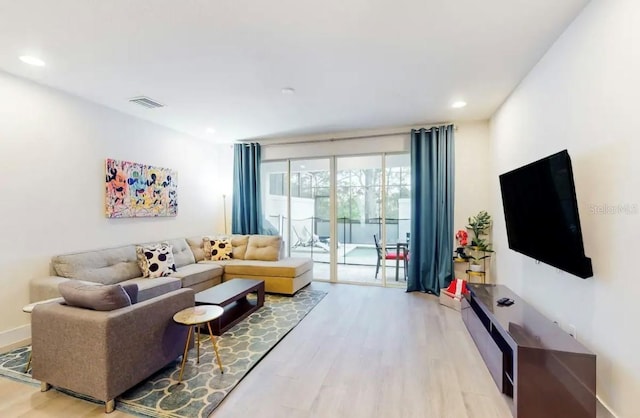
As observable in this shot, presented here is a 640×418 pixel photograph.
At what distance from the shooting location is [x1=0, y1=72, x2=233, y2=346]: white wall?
2.84m

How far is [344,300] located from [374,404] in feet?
7.17

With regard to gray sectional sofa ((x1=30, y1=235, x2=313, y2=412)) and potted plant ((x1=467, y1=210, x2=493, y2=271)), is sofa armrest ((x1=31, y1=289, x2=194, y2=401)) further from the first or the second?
potted plant ((x1=467, y1=210, x2=493, y2=271))

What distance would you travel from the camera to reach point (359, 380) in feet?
7.31

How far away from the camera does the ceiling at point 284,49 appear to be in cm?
194

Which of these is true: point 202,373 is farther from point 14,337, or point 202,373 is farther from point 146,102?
point 146,102

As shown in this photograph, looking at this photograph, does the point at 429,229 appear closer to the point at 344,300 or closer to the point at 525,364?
the point at 344,300

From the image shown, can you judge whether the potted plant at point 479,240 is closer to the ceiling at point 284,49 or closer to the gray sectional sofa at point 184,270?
the ceiling at point 284,49

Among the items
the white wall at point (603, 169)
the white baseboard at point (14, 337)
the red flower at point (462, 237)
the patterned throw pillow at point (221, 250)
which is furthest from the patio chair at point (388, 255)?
the white baseboard at point (14, 337)

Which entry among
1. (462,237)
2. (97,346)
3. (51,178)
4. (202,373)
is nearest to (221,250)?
(51,178)

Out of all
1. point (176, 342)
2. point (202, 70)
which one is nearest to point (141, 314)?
point (176, 342)

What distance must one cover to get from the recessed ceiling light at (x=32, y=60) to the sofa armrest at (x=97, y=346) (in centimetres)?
212

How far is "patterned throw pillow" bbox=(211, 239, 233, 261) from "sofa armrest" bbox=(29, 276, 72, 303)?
2.08m

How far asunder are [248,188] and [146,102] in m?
2.29

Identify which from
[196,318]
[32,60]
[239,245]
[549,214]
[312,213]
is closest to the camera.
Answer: [549,214]
